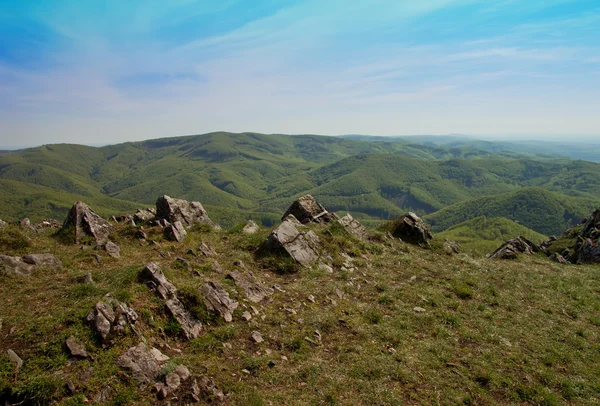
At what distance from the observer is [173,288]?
14.3 metres

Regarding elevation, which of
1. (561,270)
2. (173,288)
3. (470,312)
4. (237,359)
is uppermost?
(173,288)

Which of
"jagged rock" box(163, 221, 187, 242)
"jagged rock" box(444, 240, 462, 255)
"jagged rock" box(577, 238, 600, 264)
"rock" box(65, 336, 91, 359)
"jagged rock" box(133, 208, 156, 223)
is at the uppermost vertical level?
"jagged rock" box(133, 208, 156, 223)

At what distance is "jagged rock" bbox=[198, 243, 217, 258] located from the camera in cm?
2099

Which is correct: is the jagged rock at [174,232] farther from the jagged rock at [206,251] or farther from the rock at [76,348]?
the rock at [76,348]

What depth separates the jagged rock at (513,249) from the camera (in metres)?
32.9

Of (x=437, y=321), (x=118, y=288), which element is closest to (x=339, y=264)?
(x=437, y=321)

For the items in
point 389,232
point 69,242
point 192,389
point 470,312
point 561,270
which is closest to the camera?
point 192,389

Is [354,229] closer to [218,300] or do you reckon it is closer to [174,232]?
[174,232]

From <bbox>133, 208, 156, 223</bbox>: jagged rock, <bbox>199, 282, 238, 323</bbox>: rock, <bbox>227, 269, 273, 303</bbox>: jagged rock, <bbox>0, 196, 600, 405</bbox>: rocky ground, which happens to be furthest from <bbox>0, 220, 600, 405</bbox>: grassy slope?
<bbox>133, 208, 156, 223</bbox>: jagged rock

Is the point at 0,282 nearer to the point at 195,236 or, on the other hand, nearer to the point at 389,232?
the point at 195,236

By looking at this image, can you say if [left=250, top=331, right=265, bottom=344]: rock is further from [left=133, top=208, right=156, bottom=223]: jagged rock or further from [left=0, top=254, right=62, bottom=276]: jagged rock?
[left=133, top=208, right=156, bottom=223]: jagged rock

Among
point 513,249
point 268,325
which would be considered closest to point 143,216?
point 268,325

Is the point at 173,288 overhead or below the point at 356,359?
overhead

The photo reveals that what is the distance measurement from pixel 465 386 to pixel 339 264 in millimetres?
12259
